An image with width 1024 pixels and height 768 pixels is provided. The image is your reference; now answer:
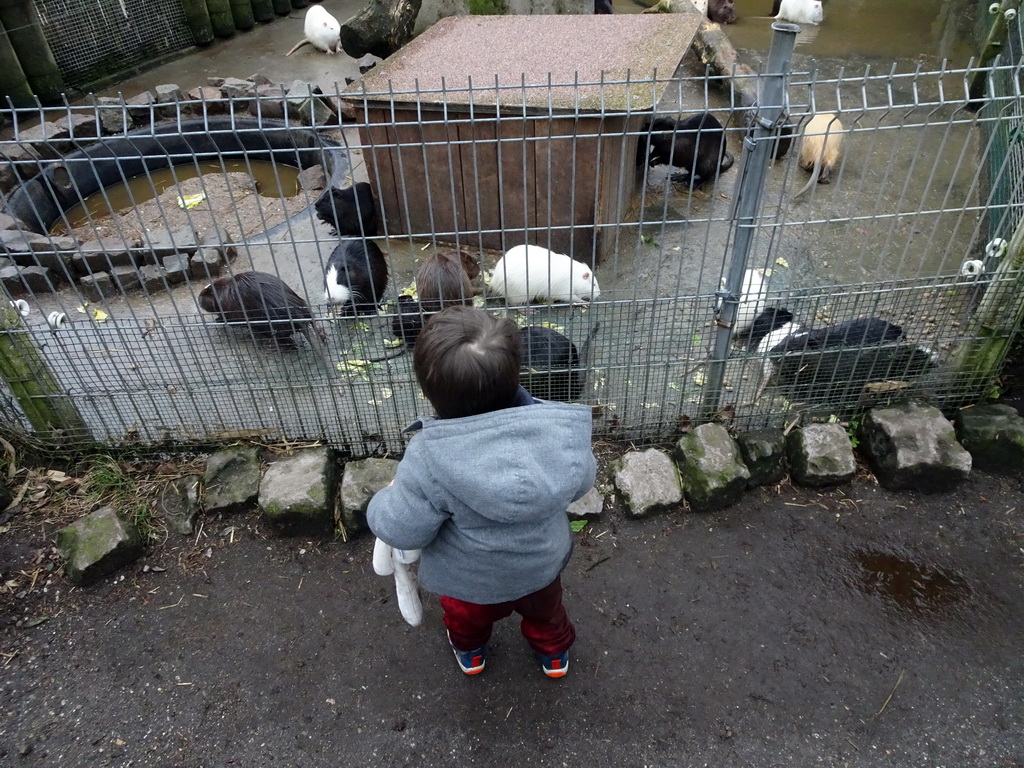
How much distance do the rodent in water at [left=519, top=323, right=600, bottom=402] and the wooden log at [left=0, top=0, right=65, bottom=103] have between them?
7933mm

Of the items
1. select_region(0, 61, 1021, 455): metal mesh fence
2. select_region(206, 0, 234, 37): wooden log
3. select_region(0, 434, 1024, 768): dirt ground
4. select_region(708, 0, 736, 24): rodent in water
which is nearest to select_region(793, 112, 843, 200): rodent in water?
select_region(0, 61, 1021, 455): metal mesh fence

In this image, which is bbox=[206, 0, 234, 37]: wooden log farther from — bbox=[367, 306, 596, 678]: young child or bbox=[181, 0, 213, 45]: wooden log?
bbox=[367, 306, 596, 678]: young child

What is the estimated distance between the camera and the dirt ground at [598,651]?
8.66ft

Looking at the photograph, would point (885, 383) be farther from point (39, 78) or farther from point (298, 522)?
point (39, 78)

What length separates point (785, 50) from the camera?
262 centimetres

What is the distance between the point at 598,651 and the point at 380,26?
6.87 m

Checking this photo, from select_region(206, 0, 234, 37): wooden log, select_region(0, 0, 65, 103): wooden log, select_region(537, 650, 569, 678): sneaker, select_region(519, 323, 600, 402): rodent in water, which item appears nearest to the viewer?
select_region(537, 650, 569, 678): sneaker

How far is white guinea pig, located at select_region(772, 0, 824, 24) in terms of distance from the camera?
33.1 feet

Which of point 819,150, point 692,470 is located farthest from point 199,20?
point 692,470

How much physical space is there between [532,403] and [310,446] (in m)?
1.93

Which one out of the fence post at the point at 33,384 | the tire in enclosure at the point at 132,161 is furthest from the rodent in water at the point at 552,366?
the tire in enclosure at the point at 132,161

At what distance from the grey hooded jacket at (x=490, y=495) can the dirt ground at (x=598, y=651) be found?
2.64 feet

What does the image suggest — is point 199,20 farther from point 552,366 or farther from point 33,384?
point 552,366

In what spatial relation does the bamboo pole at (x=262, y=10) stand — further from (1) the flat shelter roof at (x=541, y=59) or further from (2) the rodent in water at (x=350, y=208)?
(2) the rodent in water at (x=350, y=208)
